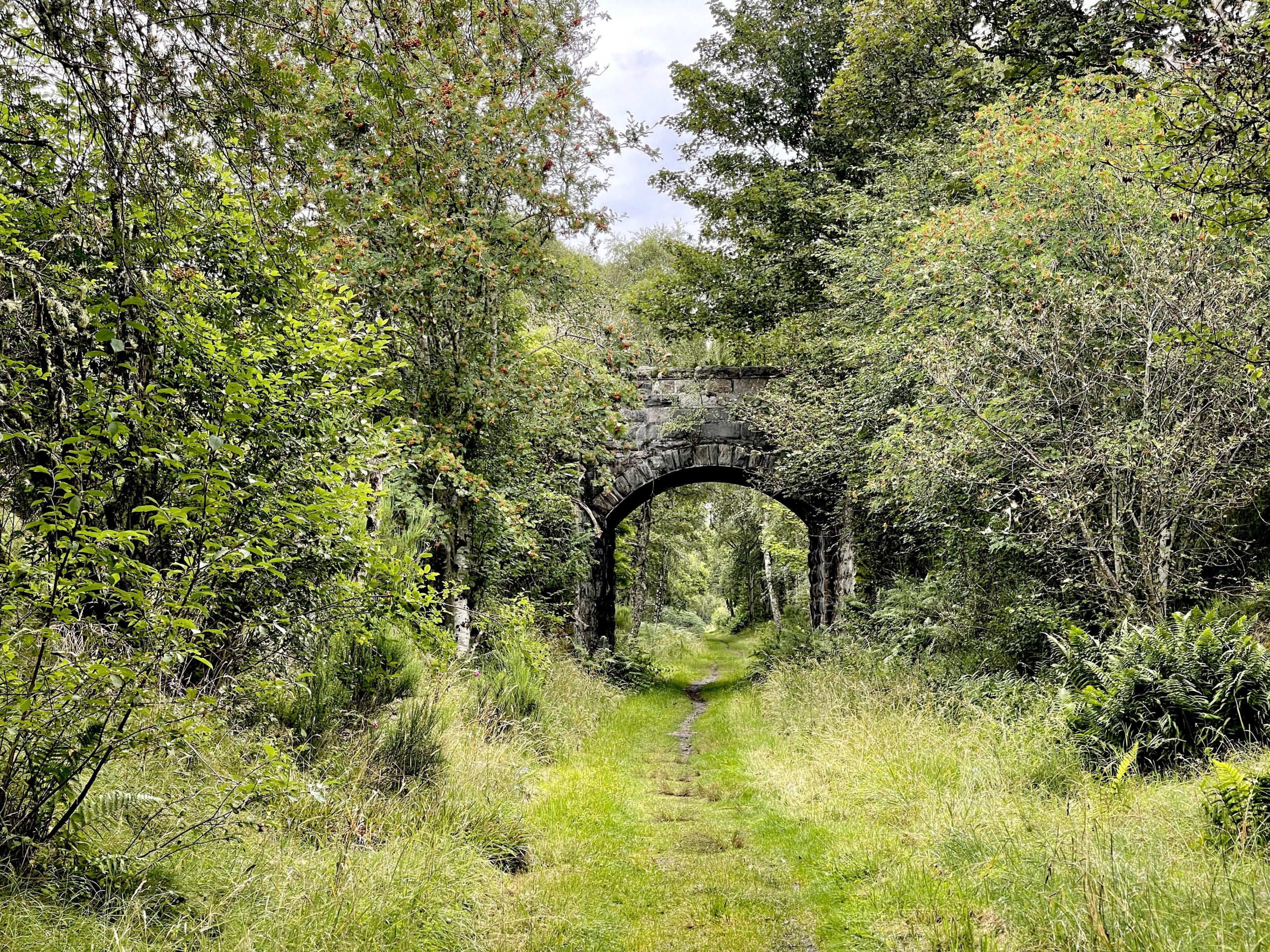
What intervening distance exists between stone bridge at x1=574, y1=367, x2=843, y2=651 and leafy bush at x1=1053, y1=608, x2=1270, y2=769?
7.60 m

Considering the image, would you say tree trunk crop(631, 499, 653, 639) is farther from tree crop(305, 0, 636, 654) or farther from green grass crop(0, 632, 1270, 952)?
green grass crop(0, 632, 1270, 952)

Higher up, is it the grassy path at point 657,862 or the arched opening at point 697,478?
the arched opening at point 697,478

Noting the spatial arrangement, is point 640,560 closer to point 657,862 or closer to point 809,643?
point 809,643

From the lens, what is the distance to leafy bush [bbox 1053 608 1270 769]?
4.71m

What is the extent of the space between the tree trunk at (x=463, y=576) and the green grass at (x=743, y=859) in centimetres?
101

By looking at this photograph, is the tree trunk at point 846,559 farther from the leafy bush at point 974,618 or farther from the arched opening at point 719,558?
the arched opening at point 719,558

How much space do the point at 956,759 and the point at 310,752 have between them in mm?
4285

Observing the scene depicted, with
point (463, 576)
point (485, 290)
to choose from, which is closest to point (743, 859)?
point (463, 576)

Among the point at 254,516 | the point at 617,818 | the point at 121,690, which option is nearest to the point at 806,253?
the point at 617,818

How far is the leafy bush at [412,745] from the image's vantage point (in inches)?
179

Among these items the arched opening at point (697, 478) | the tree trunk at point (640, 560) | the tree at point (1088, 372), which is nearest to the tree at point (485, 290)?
the tree at point (1088, 372)

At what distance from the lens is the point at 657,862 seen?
465 cm

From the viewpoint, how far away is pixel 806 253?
12.7 metres

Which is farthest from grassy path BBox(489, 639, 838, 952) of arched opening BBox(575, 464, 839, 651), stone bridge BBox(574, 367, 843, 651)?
stone bridge BBox(574, 367, 843, 651)
